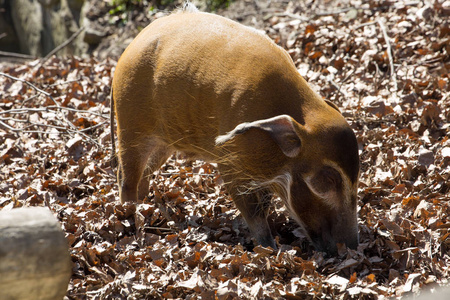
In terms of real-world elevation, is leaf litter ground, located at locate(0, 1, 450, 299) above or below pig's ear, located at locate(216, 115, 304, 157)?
below

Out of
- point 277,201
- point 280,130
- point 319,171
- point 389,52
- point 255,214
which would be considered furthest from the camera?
point 389,52

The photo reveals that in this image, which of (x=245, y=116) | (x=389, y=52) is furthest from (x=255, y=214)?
(x=389, y=52)

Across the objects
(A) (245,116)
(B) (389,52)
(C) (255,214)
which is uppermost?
(A) (245,116)

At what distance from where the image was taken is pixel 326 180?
369cm

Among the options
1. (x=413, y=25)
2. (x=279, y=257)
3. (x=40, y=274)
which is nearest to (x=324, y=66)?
(x=413, y=25)

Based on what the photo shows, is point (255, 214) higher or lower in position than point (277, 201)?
higher

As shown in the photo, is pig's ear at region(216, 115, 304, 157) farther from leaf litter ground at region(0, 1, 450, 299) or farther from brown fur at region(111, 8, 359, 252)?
leaf litter ground at region(0, 1, 450, 299)

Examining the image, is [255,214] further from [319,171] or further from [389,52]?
[389,52]

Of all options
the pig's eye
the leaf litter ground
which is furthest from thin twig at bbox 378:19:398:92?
the pig's eye

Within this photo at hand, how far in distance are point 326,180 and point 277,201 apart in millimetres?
933

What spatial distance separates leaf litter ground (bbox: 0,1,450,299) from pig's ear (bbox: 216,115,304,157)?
2.34 feet

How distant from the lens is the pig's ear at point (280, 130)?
11.3 ft

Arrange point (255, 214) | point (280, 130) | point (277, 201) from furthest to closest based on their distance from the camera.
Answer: point (277, 201) → point (255, 214) → point (280, 130)

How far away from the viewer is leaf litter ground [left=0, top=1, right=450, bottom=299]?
11.5ft
